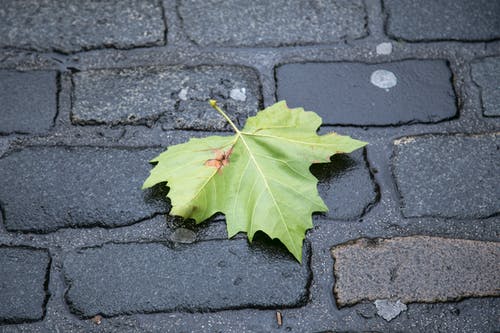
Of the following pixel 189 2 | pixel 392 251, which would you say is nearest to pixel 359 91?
pixel 392 251

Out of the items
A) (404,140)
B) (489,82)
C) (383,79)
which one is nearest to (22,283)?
(404,140)

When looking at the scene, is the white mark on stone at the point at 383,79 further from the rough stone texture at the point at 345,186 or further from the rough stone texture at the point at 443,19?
the rough stone texture at the point at 345,186

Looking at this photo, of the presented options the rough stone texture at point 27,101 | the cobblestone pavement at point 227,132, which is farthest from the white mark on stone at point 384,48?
the rough stone texture at point 27,101

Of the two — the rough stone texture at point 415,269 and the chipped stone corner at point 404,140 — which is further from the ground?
the chipped stone corner at point 404,140

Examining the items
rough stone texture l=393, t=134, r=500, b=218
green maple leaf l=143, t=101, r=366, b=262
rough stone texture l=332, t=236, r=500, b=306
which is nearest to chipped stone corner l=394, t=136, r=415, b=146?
rough stone texture l=393, t=134, r=500, b=218

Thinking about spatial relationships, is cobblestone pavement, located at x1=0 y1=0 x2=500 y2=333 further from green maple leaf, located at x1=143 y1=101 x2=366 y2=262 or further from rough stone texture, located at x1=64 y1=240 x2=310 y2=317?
green maple leaf, located at x1=143 y1=101 x2=366 y2=262

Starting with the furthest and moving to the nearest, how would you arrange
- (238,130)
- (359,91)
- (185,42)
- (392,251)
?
(185,42) → (359,91) → (238,130) → (392,251)

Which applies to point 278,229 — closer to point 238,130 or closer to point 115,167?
point 238,130
